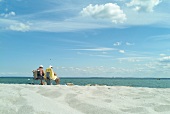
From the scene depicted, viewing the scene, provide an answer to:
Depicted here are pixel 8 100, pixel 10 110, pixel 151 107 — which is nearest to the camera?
pixel 10 110

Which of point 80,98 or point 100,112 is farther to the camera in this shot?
point 80,98

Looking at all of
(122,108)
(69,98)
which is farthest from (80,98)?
(122,108)

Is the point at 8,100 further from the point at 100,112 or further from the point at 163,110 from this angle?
the point at 163,110

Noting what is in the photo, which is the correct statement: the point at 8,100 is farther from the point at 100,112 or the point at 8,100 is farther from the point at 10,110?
the point at 100,112

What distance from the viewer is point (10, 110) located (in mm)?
4629

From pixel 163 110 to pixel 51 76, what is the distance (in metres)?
9.60

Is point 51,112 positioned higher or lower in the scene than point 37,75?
lower

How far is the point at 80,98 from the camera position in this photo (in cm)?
636

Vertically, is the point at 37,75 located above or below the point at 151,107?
above

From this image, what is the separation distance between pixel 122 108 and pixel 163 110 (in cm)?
96

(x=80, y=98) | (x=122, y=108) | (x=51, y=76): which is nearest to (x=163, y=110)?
(x=122, y=108)

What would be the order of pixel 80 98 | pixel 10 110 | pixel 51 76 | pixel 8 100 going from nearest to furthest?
1. pixel 10 110
2. pixel 8 100
3. pixel 80 98
4. pixel 51 76

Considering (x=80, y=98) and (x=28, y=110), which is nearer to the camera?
(x=28, y=110)

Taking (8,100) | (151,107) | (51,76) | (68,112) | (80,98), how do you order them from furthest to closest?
(51,76)
(80,98)
(151,107)
(8,100)
(68,112)
